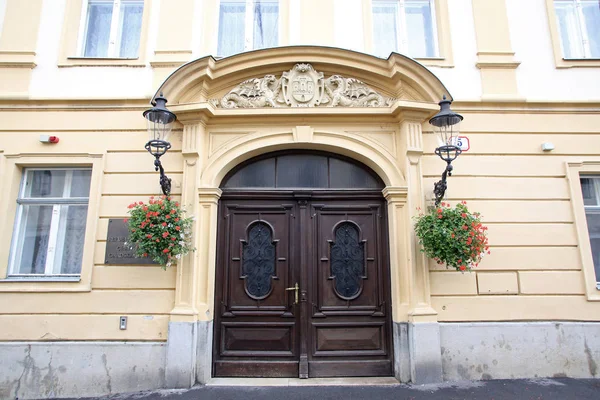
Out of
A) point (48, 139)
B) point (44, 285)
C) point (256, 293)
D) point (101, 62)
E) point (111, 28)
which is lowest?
point (256, 293)

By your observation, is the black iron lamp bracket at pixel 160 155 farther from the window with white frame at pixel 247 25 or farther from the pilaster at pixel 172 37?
the window with white frame at pixel 247 25

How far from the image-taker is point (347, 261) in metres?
5.04

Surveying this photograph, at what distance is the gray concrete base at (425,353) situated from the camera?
14.6 feet

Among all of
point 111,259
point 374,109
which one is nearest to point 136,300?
point 111,259

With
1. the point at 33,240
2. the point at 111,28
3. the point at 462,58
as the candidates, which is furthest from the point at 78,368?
the point at 462,58

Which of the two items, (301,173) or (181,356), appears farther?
(301,173)

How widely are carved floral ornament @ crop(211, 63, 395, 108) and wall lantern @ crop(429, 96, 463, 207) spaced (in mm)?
873

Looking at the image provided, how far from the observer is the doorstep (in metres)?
4.54

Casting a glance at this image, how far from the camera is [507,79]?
5.27 m

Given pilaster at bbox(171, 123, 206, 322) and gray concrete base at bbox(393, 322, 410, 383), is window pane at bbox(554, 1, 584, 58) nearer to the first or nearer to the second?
gray concrete base at bbox(393, 322, 410, 383)

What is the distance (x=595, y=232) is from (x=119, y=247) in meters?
6.60

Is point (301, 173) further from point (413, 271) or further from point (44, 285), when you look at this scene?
point (44, 285)

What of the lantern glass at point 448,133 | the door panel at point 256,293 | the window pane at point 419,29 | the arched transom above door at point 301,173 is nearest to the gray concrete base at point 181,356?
the door panel at point 256,293

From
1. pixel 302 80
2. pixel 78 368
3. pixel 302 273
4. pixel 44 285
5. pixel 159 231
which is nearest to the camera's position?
pixel 159 231
